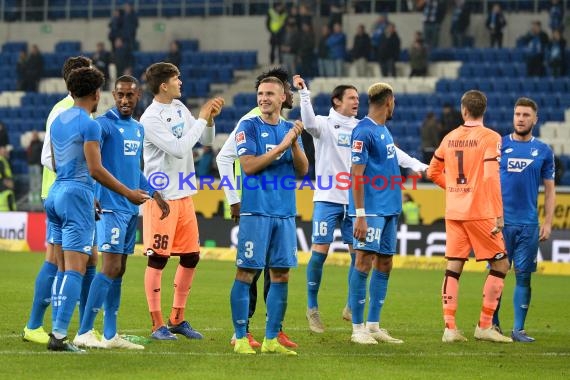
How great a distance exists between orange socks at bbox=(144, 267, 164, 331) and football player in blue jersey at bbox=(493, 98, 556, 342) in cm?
341

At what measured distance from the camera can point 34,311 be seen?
11227 millimetres

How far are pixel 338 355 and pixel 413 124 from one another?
66.1ft

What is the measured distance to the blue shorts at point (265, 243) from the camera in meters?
10.5

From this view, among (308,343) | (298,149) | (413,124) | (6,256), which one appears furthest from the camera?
(413,124)

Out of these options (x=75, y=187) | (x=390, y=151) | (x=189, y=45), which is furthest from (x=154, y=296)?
(x=189, y=45)

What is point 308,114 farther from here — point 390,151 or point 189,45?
point 189,45

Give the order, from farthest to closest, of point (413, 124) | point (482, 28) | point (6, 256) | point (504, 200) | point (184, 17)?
1. point (184, 17)
2. point (482, 28)
3. point (413, 124)
4. point (6, 256)
5. point (504, 200)

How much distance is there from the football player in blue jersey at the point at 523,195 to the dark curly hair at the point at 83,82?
4.53m

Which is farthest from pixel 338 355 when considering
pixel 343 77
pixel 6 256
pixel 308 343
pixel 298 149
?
pixel 343 77

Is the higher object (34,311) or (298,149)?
(298,149)

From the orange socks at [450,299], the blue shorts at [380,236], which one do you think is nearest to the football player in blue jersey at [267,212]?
the blue shorts at [380,236]

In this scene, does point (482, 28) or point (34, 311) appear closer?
point (34, 311)

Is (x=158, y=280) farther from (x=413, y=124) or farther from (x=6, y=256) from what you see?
(x=413, y=124)

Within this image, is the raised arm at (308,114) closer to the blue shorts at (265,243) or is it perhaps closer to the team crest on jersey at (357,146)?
the team crest on jersey at (357,146)
